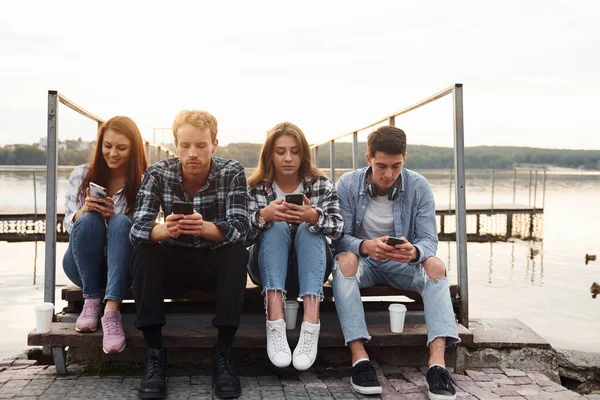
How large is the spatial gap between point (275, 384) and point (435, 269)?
0.89 m

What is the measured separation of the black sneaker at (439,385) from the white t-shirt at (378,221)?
725 mm

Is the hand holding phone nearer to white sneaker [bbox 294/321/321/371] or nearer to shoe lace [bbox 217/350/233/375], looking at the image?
shoe lace [bbox 217/350/233/375]

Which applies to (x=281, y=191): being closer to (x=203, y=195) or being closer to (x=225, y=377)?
(x=203, y=195)

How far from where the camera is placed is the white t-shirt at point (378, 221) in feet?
9.50

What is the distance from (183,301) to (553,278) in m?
6.19

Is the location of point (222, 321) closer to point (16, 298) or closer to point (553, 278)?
point (16, 298)

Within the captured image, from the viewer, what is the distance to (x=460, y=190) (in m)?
2.88

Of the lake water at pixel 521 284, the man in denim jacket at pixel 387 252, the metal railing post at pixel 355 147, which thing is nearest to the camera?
the man in denim jacket at pixel 387 252

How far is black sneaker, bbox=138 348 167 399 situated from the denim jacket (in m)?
0.97

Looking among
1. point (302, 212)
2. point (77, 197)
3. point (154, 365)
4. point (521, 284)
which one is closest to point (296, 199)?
point (302, 212)

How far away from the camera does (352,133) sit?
4.51 meters

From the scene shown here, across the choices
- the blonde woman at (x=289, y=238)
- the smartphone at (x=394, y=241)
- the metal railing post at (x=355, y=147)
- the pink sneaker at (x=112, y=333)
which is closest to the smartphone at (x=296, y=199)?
the blonde woman at (x=289, y=238)

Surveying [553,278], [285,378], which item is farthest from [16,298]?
[553,278]

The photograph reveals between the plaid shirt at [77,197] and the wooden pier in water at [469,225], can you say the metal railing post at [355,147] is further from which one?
the wooden pier in water at [469,225]
